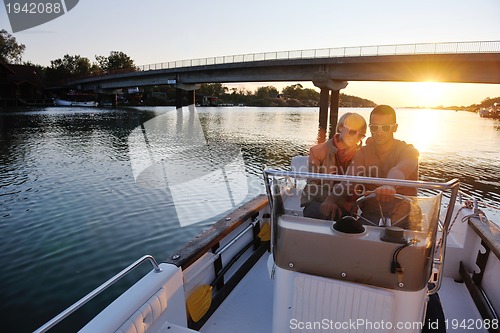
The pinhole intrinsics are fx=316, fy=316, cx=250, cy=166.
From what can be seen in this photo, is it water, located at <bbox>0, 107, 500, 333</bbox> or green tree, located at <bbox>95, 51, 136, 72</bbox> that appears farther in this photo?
green tree, located at <bbox>95, 51, 136, 72</bbox>

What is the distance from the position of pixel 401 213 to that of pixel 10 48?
11315cm

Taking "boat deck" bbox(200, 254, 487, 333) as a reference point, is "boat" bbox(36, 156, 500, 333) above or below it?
above

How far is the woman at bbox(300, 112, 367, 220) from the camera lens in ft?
9.65

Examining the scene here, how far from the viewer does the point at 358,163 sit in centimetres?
331

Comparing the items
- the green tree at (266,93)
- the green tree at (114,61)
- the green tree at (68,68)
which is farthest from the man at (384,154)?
the green tree at (266,93)

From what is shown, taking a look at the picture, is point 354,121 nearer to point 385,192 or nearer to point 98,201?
point 385,192

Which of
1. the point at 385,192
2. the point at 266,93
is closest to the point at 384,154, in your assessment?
the point at 385,192

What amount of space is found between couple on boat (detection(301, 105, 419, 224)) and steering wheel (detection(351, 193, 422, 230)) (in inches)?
1.2

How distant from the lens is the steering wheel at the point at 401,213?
2.41m

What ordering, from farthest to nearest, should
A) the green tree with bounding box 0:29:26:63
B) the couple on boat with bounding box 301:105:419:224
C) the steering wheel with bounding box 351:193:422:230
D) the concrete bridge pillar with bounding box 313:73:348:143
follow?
the green tree with bounding box 0:29:26:63 < the concrete bridge pillar with bounding box 313:73:348:143 < the couple on boat with bounding box 301:105:419:224 < the steering wheel with bounding box 351:193:422:230

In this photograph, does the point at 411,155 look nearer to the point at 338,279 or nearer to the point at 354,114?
the point at 354,114

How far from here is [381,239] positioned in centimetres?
218

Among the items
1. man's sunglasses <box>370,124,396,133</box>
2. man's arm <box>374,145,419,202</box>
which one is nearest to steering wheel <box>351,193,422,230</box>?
man's arm <box>374,145,419,202</box>

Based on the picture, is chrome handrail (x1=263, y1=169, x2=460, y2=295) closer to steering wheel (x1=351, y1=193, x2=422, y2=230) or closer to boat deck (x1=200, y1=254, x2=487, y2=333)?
steering wheel (x1=351, y1=193, x2=422, y2=230)
